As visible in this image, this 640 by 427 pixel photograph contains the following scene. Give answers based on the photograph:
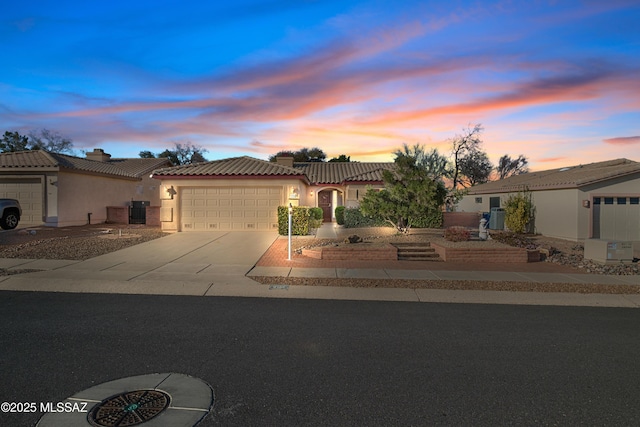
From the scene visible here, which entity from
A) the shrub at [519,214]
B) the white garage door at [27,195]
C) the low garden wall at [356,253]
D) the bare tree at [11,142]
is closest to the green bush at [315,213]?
the low garden wall at [356,253]

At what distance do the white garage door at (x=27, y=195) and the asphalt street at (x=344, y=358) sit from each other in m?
16.6

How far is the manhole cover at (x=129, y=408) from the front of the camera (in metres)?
3.26

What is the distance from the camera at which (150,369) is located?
4312 millimetres

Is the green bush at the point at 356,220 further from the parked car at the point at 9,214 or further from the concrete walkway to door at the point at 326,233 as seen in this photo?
the parked car at the point at 9,214

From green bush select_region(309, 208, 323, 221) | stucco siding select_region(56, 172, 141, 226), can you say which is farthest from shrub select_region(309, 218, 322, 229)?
stucco siding select_region(56, 172, 141, 226)

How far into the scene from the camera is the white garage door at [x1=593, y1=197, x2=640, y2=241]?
700 inches

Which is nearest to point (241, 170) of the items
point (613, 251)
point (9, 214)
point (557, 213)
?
point (9, 214)

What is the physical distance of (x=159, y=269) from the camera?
10172mm

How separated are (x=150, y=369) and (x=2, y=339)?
7.94 ft

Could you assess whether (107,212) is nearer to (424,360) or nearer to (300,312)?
(300,312)

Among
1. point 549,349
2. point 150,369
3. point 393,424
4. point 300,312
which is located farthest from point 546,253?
point 150,369

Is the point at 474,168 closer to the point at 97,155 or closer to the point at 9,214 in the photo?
the point at 97,155

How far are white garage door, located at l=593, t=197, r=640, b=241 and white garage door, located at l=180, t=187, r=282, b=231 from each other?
14477 millimetres

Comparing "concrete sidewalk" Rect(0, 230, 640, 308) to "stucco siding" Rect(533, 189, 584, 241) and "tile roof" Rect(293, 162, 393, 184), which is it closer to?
"stucco siding" Rect(533, 189, 584, 241)
